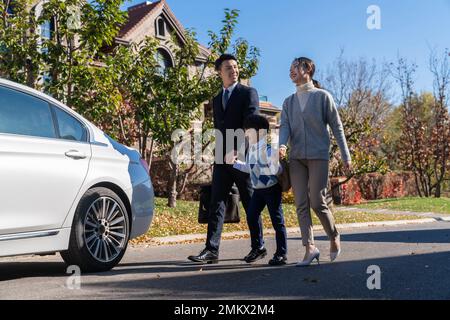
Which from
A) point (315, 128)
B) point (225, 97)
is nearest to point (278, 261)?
point (315, 128)

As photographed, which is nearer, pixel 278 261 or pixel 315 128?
pixel 315 128

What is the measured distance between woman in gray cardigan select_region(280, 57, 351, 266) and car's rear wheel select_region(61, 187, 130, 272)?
5.53ft

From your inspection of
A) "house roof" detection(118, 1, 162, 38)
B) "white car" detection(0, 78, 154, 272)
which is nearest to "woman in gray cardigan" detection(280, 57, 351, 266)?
"white car" detection(0, 78, 154, 272)

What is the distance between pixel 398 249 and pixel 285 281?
312cm

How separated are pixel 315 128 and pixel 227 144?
921 millimetres

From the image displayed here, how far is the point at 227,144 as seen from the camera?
20.6ft

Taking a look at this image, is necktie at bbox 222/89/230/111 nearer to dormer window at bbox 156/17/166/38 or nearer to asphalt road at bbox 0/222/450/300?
asphalt road at bbox 0/222/450/300

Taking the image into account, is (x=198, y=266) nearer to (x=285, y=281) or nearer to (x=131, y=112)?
(x=285, y=281)

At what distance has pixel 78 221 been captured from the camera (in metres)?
5.39

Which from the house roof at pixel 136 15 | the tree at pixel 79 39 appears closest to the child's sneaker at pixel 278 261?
the tree at pixel 79 39

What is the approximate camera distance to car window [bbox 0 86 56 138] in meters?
4.98

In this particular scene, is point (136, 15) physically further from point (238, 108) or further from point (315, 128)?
point (315, 128)
